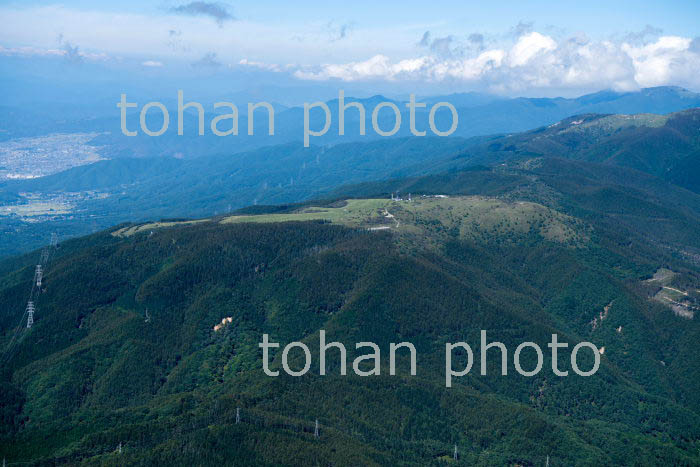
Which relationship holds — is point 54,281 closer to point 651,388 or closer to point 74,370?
point 74,370

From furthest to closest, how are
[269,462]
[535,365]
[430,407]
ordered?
1. [535,365]
2. [430,407]
3. [269,462]

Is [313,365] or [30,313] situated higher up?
[30,313]

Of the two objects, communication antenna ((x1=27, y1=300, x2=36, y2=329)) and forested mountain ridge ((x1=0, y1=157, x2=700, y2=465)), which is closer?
forested mountain ridge ((x1=0, y1=157, x2=700, y2=465))

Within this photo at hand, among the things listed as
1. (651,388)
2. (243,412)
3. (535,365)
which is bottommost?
(651,388)

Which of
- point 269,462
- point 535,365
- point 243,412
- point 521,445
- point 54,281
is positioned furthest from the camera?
point 54,281

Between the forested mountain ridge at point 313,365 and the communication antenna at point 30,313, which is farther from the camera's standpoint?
the communication antenna at point 30,313

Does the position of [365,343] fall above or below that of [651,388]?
above

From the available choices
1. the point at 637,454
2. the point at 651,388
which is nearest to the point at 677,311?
the point at 651,388

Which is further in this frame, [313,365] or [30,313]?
[30,313]
